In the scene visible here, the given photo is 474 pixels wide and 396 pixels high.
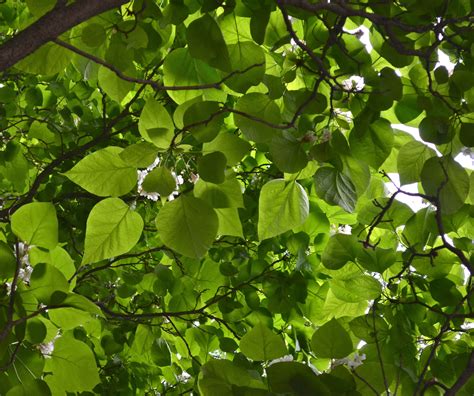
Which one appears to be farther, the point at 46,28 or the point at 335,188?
the point at 335,188

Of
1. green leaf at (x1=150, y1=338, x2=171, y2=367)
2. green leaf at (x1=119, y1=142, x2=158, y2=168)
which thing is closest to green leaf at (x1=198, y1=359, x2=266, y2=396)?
green leaf at (x1=119, y1=142, x2=158, y2=168)

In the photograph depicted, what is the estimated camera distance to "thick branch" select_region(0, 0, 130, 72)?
47cm

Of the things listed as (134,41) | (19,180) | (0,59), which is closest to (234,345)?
(19,180)

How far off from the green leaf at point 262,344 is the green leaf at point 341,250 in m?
0.27

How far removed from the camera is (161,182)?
2.05 ft

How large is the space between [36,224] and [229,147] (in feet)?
0.74

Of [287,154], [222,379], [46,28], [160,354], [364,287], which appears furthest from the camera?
[160,354]

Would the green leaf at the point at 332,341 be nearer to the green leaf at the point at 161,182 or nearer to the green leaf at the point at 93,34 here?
the green leaf at the point at 161,182

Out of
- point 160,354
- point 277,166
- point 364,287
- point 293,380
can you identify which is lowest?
point 160,354

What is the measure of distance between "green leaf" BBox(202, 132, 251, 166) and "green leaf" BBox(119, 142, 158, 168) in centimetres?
7

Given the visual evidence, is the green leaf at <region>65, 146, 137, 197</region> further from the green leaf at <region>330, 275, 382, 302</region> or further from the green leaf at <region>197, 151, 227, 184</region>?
the green leaf at <region>330, 275, 382, 302</region>

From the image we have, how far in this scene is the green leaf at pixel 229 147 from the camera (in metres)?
0.68

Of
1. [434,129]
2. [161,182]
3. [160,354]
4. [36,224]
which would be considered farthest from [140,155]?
[160,354]

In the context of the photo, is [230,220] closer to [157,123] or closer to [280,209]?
[280,209]
